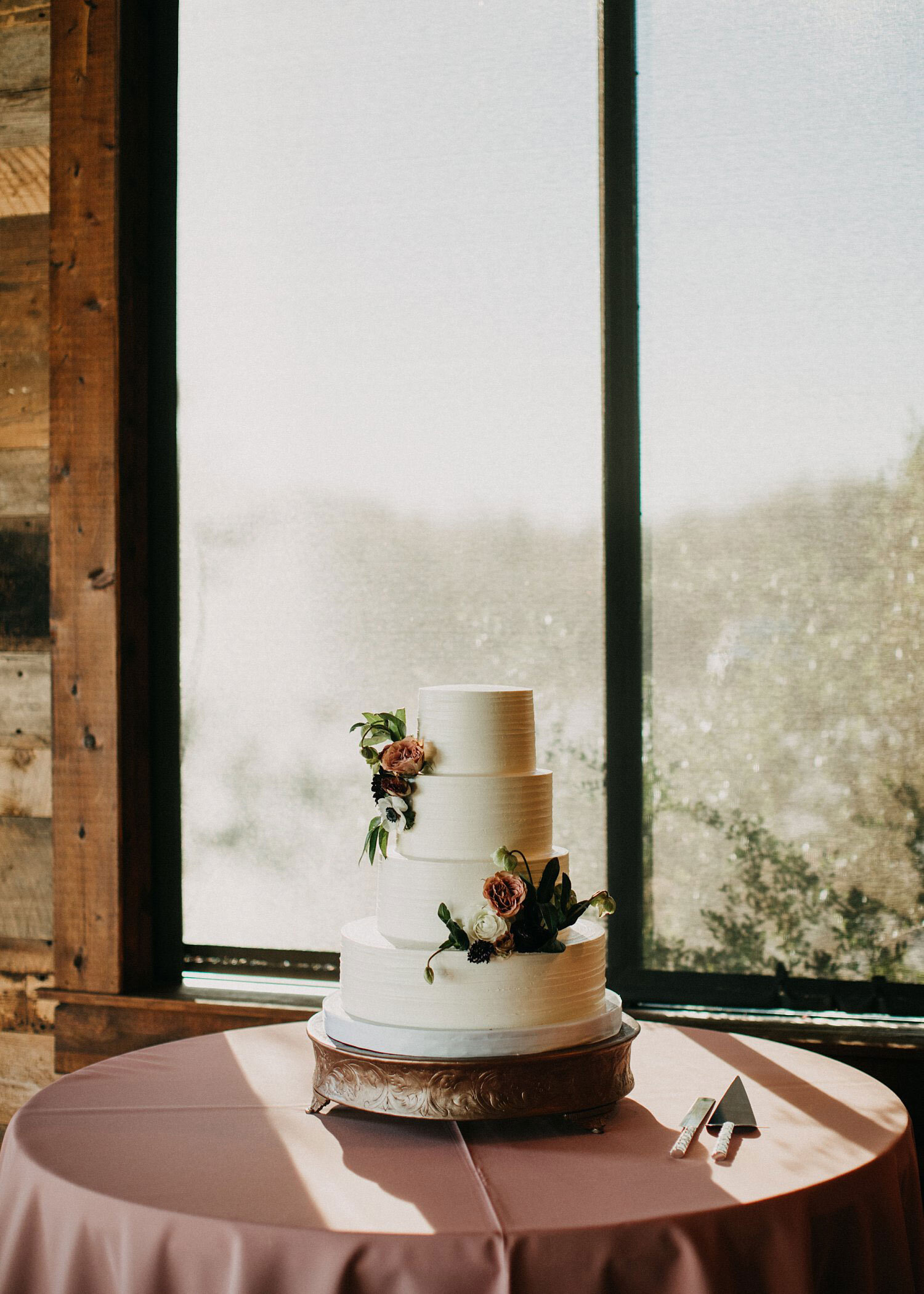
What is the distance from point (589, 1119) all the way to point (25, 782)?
1627 millimetres

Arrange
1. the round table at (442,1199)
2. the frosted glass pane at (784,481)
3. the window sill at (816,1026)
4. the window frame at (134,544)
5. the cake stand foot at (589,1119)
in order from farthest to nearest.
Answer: the window frame at (134,544) → the frosted glass pane at (784,481) → the window sill at (816,1026) → the cake stand foot at (589,1119) → the round table at (442,1199)

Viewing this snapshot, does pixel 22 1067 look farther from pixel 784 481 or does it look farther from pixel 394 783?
pixel 784 481

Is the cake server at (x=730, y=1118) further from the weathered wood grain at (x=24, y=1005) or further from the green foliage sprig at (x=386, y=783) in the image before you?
the weathered wood grain at (x=24, y=1005)

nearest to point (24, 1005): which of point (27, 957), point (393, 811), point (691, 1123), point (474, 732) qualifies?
point (27, 957)

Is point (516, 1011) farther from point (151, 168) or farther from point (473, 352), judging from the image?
point (151, 168)

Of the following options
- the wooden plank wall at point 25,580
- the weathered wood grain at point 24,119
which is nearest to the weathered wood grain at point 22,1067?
the wooden plank wall at point 25,580

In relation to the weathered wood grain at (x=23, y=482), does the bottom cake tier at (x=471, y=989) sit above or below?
below

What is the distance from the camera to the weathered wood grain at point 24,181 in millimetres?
2516

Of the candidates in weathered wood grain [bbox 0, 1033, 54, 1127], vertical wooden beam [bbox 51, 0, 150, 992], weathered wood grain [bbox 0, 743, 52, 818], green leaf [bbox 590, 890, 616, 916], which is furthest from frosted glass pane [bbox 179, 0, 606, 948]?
green leaf [bbox 590, 890, 616, 916]

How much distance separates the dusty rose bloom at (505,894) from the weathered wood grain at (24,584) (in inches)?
59.5

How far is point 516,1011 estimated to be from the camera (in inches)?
54.6

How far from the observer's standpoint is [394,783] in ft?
4.80

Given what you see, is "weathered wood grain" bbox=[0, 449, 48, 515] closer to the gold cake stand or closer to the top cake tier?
the top cake tier

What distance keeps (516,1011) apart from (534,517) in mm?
1239
